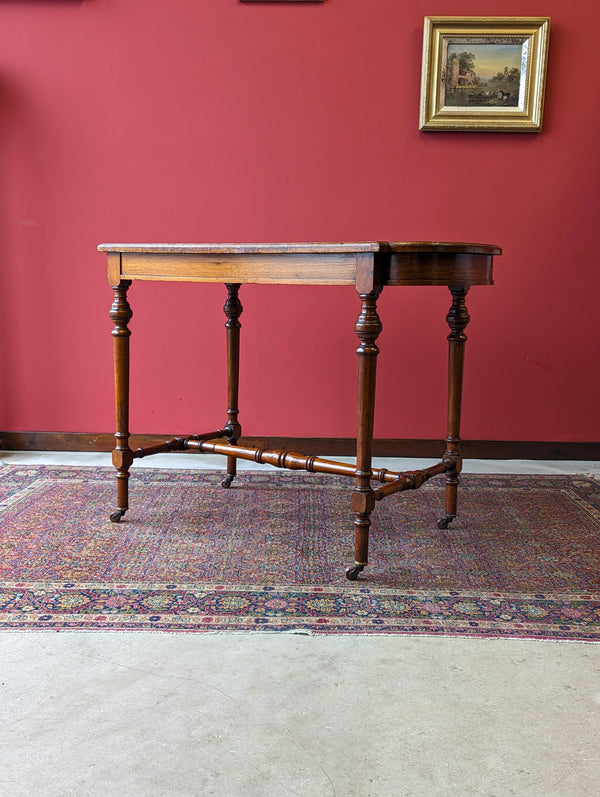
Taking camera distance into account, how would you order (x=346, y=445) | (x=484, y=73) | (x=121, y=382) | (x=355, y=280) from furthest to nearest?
(x=346, y=445), (x=484, y=73), (x=121, y=382), (x=355, y=280)

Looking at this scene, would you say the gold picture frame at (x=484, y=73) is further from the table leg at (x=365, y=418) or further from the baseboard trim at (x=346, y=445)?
the table leg at (x=365, y=418)

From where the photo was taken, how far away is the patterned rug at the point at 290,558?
7.23 feet

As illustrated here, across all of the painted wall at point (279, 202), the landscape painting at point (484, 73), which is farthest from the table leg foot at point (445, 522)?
the landscape painting at point (484, 73)

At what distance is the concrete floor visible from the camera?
1.50 meters

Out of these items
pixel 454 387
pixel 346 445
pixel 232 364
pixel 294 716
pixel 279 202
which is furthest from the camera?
pixel 346 445

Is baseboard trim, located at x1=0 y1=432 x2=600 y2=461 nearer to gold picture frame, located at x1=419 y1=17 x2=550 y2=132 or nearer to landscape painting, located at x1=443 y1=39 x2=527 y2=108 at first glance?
gold picture frame, located at x1=419 y1=17 x2=550 y2=132

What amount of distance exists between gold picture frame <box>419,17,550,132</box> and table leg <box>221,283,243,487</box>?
1318mm

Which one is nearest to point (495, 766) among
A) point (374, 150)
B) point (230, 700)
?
point (230, 700)

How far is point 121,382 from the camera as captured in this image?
301 centimetres

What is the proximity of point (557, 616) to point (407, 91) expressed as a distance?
8.79 feet

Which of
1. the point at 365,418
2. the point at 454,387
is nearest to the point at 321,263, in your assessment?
the point at 365,418

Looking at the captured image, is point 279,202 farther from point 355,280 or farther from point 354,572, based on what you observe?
point 354,572

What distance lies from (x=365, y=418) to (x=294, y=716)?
3.30ft

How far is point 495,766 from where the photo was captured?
1.54m
